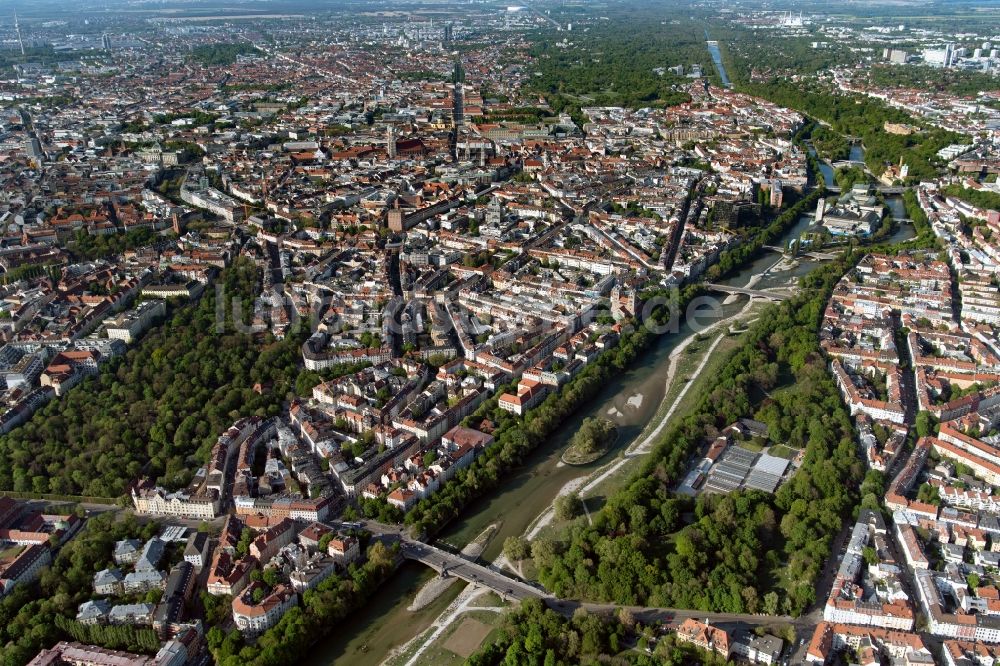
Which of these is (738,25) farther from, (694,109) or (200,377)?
(200,377)

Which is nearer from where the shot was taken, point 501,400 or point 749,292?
point 501,400

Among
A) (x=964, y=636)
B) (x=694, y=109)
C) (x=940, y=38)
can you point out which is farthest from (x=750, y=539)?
(x=940, y=38)

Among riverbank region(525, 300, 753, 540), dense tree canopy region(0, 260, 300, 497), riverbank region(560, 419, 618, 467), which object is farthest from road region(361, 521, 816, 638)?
dense tree canopy region(0, 260, 300, 497)

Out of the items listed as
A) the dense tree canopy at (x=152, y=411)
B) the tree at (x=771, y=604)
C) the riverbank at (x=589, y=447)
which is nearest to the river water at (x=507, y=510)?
the riverbank at (x=589, y=447)

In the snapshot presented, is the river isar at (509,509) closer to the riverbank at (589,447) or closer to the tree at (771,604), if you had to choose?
the riverbank at (589,447)

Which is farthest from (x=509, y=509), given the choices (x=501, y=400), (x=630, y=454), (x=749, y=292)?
(x=749, y=292)

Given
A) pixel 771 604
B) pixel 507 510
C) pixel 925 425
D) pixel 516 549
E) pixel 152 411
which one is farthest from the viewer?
pixel 152 411

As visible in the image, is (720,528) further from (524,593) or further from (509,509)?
(509,509)
